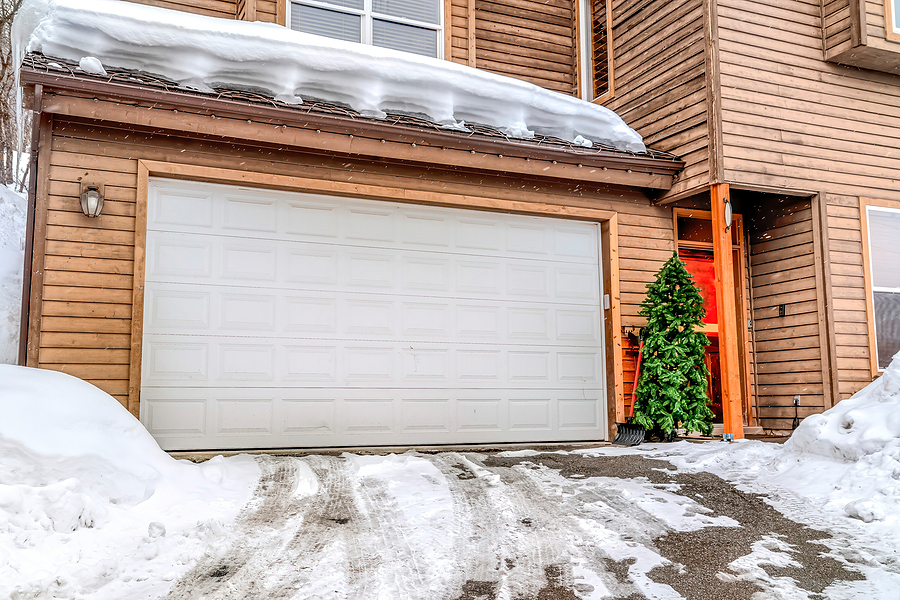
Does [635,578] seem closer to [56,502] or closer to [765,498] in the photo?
[765,498]

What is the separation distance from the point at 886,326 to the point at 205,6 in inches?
353

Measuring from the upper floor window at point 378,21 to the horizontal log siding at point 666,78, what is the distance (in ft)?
8.05

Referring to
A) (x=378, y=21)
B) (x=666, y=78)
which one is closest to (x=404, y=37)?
(x=378, y=21)

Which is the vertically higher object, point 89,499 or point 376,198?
point 376,198

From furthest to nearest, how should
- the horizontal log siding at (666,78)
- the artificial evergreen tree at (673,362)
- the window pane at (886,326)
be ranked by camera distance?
the window pane at (886,326) < the horizontal log siding at (666,78) < the artificial evergreen tree at (673,362)

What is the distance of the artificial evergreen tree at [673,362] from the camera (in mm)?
6805

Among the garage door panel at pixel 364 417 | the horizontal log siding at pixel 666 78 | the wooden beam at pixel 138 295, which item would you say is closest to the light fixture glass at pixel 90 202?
the wooden beam at pixel 138 295

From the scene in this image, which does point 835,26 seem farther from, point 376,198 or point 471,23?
point 376,198

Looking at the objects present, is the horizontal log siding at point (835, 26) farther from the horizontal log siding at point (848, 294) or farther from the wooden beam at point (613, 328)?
the wooden beam at point (613, 328)

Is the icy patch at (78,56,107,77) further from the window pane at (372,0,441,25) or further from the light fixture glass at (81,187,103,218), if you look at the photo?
the window pane at (372,0,441,25)

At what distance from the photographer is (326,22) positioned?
27.8 ft

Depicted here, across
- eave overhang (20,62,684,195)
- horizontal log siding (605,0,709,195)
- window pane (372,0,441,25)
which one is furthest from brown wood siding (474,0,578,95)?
eave overhang (20,62,684,195)

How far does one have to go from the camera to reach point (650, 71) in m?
8.32

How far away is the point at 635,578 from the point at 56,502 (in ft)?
9.62
